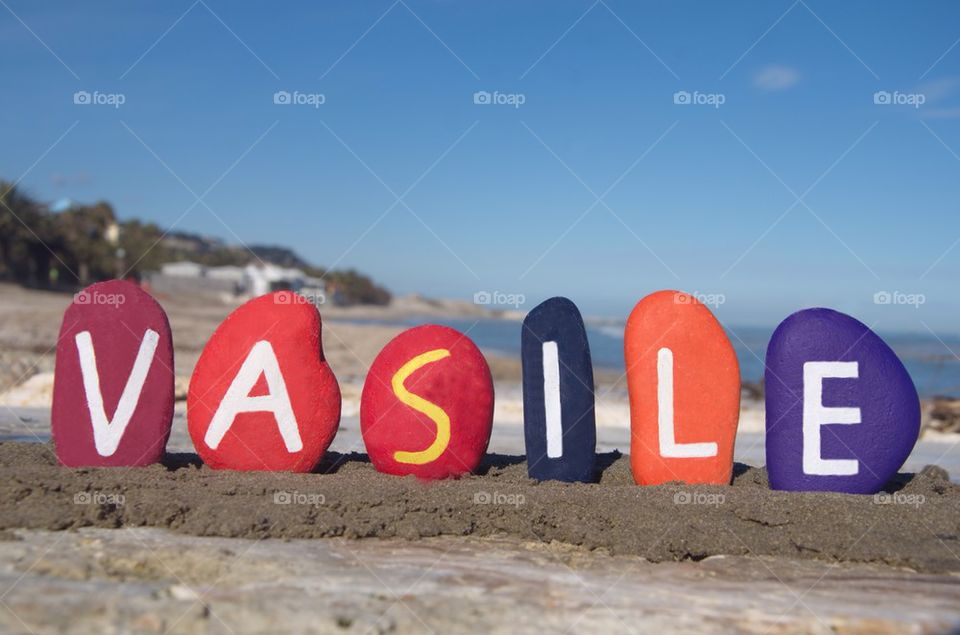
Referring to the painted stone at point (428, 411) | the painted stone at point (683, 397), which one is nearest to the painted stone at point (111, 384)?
the painted stone at point (428, 411)

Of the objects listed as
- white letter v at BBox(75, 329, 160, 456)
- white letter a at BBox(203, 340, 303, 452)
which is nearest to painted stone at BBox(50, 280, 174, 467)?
white letter v at BBox(75, 329, 160, 456)

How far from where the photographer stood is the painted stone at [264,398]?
630cm

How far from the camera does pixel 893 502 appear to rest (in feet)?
18.4

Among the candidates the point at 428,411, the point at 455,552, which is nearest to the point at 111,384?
the point at 428,411

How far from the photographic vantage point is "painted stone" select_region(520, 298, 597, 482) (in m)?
6.26

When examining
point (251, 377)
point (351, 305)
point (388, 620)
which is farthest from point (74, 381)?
point (351, 305)

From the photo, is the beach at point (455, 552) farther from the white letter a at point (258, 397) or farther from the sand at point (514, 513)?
the white letter a at point (258, 397)

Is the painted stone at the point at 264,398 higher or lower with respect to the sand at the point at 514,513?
higher

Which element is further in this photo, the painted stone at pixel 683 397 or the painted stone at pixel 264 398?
the painted stone at pixel 264 398

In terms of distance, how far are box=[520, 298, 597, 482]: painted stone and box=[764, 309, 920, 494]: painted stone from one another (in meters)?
1.38

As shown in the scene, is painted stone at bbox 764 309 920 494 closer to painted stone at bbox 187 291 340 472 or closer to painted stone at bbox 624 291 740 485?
painted stone at bbox 624 291 740 485

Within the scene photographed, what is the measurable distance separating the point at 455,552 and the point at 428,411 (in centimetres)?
177

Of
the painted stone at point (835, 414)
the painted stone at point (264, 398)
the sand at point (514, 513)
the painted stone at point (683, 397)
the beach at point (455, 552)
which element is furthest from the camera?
the painted stone at point (264, 398)

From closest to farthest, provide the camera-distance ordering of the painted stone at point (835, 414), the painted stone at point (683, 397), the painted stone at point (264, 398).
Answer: the painted stone at point (835, 414)
the painted stone at point (683, 397)
the painted stone at point (264, 398)
